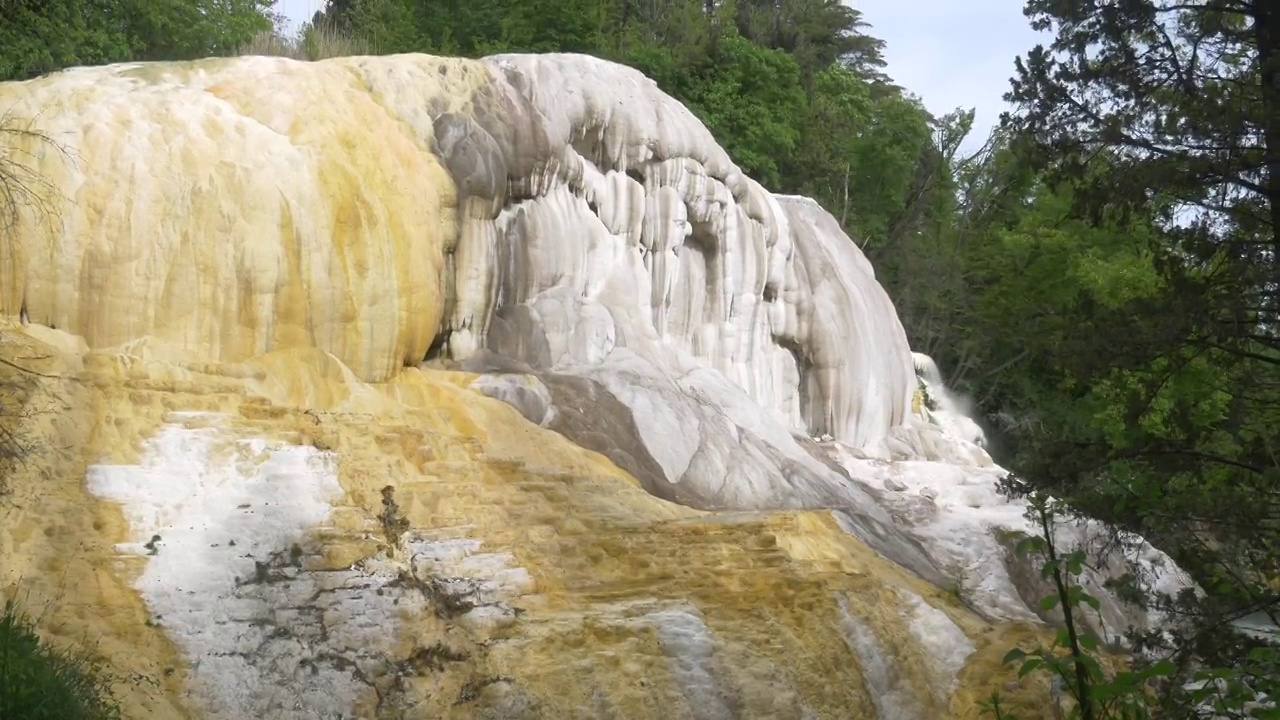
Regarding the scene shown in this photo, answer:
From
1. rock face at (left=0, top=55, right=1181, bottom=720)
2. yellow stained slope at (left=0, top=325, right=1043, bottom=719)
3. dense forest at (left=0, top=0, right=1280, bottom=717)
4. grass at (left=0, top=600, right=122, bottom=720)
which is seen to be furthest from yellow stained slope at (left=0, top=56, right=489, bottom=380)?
grass at (left=0, top=600, right=122, bottom=720)

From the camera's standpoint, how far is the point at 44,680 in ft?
22.0

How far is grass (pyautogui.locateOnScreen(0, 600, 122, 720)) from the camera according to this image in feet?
20.7

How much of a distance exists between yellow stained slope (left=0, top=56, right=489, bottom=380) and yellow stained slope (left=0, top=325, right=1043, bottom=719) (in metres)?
0.48

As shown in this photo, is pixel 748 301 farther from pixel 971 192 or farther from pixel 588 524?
pixel 971 192

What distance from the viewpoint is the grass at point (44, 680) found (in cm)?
632

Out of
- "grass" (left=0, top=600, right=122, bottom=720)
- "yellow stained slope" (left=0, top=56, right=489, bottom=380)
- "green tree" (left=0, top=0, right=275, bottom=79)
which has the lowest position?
"grass" (left=0, top=600, right=122, bottom=720)

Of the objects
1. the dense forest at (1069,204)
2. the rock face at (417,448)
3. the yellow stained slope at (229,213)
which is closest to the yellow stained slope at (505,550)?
the rock face at (417,448)

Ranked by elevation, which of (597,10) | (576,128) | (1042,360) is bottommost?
(1042,360)

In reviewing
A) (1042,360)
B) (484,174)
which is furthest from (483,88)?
(1042,360)

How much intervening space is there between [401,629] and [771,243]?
10053 mm

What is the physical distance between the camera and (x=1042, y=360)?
9.95m

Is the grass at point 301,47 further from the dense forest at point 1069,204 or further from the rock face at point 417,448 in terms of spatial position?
the rock face at point 417,448

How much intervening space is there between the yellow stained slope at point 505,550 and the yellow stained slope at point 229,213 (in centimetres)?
Answer: 48

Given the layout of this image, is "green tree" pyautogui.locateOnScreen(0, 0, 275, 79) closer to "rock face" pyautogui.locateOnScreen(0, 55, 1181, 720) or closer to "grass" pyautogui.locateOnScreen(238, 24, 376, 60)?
"grass" pyautogui.locateOnScreen(238, 24, 376, 60)
